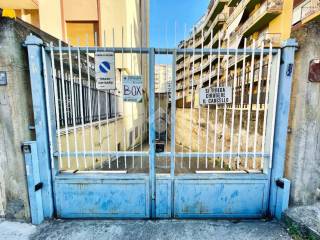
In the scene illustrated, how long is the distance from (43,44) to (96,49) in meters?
0.71

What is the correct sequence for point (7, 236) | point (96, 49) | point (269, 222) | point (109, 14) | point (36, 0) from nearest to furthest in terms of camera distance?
point (7, 236), point (96, 49), point (269, 222), point (36, 0), point (109, 14)

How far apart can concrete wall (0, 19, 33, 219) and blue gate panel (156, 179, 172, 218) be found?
6.16 ft

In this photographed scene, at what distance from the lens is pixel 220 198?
248 centimetres

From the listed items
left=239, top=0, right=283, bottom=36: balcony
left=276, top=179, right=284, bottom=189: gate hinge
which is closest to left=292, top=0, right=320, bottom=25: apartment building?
left=239, top=0, right=283, bottom=36: balcony

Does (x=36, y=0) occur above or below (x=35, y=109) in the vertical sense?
above

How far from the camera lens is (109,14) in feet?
25.8

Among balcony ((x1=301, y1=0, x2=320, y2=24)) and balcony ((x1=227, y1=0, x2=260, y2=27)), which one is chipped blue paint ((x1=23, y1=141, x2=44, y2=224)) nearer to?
balcony ((x1=301, y1=0, x2=320, y2=24))

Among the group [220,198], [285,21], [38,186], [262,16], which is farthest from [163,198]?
[262,16]

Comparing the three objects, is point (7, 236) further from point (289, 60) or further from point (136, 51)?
point (289, 60)

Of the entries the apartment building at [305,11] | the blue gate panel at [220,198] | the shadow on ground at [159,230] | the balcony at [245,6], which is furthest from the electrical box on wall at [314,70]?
the balcony at [245,6]

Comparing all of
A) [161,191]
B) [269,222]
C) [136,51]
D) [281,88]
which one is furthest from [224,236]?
[136,51]

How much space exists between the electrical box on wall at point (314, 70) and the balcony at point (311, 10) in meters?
9.57

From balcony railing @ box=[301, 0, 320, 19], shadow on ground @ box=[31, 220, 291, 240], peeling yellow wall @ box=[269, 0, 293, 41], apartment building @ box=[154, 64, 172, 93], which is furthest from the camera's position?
peeling yellow wall @ box=[269, 0, 293, 41]

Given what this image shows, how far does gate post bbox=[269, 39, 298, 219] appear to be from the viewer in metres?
2.22
